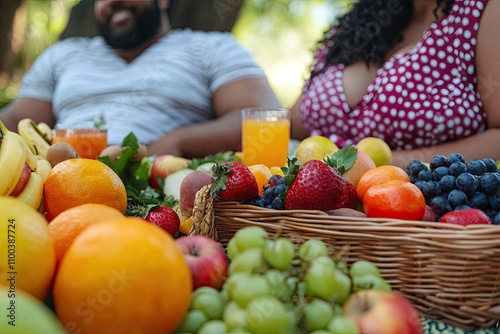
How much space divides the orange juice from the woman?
2.60 feet

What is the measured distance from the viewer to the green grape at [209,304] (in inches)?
19.8

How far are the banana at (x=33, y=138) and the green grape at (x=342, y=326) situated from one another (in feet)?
3.36

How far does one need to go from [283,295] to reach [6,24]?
510 centimetres

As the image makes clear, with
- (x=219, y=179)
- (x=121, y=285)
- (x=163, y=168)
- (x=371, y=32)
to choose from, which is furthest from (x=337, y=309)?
(x=371, y=32)

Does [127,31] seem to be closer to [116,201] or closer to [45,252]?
[116,201]

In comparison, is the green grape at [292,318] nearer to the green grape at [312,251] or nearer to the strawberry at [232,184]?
the green grape at [312,251]

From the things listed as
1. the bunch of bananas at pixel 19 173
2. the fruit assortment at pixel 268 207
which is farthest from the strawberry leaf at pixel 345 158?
the bunch of bananas at pixel 19 173

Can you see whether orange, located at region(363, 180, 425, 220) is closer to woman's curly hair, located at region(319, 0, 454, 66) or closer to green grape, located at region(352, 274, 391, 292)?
green grape, located at region(352, 274, 391, 292)

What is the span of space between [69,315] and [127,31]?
6.66 feet

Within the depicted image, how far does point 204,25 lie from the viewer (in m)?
3.81

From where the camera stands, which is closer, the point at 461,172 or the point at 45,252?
the point at 45,252

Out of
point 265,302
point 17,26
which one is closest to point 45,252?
point 265,302

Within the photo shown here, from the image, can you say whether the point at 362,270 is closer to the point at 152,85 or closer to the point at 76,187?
the point at 76,187

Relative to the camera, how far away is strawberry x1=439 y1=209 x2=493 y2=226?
0.68 metres
